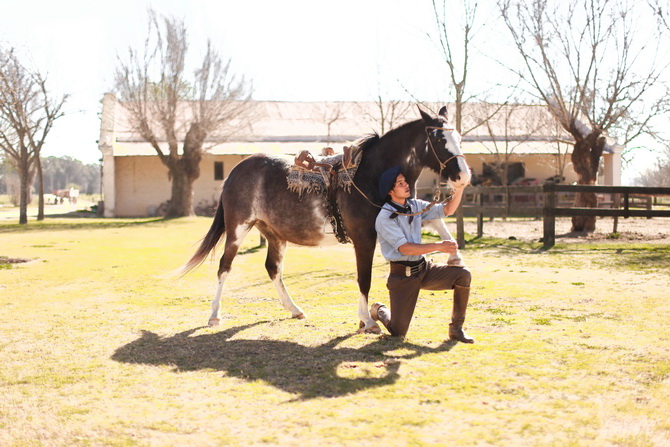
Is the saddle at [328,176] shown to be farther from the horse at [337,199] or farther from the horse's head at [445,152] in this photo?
the horse's head at [445,152]

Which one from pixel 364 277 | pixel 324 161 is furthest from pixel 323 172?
pixel 364 277

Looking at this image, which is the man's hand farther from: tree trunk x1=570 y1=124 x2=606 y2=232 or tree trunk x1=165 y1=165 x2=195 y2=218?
tree trunk x1=165 y1=165 x2=195 y2=218

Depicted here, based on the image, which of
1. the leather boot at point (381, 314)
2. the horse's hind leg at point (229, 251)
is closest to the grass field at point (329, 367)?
the leather boot at point (381, 314)

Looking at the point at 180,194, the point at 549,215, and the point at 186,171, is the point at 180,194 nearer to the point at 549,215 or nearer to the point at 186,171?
the point at 186,171

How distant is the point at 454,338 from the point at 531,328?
958 millimetres

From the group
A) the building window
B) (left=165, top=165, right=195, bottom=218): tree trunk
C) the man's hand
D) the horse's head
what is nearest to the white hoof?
the man's hand

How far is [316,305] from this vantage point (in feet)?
26.1

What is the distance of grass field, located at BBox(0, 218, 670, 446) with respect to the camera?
11.9 feet

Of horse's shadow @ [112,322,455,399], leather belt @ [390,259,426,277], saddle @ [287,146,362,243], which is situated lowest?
horse's shadow @ [112,322,455,399]

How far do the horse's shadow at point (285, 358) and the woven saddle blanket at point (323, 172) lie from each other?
1.55 metres

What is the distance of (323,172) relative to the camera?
6.53 m

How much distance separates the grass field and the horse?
62 centimetres

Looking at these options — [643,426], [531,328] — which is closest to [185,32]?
[531,328]

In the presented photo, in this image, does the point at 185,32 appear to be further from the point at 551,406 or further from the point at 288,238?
the point at 551,406
